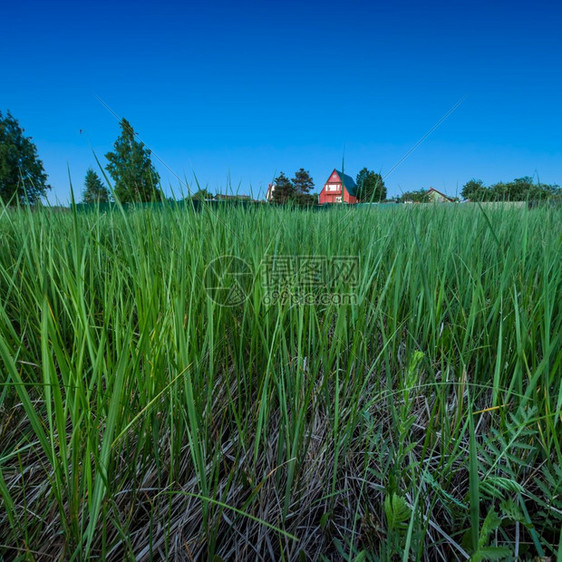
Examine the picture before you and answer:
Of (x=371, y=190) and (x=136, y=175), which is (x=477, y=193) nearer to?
(x=371, y=190)

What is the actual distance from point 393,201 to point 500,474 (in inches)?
80.7

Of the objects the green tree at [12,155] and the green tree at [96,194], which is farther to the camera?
the green tree at [12,155]

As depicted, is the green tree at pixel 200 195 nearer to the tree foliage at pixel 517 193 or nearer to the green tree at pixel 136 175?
the green tree at pixel 136 175

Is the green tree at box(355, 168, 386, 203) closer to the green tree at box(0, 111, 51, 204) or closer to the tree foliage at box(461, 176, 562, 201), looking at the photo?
the tree foliage at box(461, 176, 562, 201)

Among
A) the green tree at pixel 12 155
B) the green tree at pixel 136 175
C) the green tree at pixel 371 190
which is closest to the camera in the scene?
the green tree at pixel 136 175

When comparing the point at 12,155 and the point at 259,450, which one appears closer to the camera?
the point at 259,450

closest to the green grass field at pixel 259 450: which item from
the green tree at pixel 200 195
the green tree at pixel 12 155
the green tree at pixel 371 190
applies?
the green tree at pixel 200 195

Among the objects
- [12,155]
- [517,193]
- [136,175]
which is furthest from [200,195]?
[12,155]

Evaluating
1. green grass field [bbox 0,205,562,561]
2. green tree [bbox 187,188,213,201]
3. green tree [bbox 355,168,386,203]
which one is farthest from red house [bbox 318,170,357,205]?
green grass field [bbox 0,205,562,561]

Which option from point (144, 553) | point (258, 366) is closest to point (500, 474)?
point (258, 366)

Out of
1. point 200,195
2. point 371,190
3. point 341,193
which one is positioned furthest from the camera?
point 371,190

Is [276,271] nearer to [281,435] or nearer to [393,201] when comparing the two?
[281,435]

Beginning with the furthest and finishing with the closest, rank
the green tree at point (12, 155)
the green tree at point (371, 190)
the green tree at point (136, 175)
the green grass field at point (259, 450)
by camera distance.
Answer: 1. the green tree at point (12, 155)
2. the green tree at point (371, 190)
3. the green tree at point (136, 175)
4. the green grass field at point (259, 450)

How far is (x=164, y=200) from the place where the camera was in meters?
1.02
